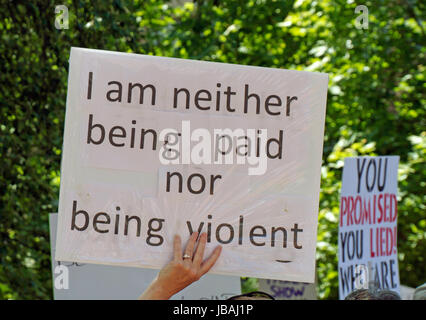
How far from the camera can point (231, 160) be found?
2.33 metres

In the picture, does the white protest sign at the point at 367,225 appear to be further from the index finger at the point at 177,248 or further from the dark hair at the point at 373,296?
the index finger at the point at 177,248

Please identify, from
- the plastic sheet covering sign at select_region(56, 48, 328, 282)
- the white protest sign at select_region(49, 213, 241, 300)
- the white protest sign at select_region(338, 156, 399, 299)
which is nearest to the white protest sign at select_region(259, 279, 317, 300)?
the white protest sign at select_region(338, 156, 399, 299)

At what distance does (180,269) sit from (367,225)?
222 cm

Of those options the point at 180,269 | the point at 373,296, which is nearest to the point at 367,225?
the point at 373,296

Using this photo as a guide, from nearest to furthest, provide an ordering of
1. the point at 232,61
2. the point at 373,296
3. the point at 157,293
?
the point at 157,293 → the point at 373,296 → the point at 232,61

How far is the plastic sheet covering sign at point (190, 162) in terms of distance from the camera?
2266 mm

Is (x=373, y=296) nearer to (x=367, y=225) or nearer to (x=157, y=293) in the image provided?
(x=367, y=225)

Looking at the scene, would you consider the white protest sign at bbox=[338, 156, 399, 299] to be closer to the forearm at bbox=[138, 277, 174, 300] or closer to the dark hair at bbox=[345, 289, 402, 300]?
the dark hair at bbox=[345, 289, 402, 300]

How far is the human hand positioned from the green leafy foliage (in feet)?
8.39

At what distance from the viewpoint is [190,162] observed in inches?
91.4

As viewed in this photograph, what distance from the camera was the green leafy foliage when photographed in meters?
4.64
